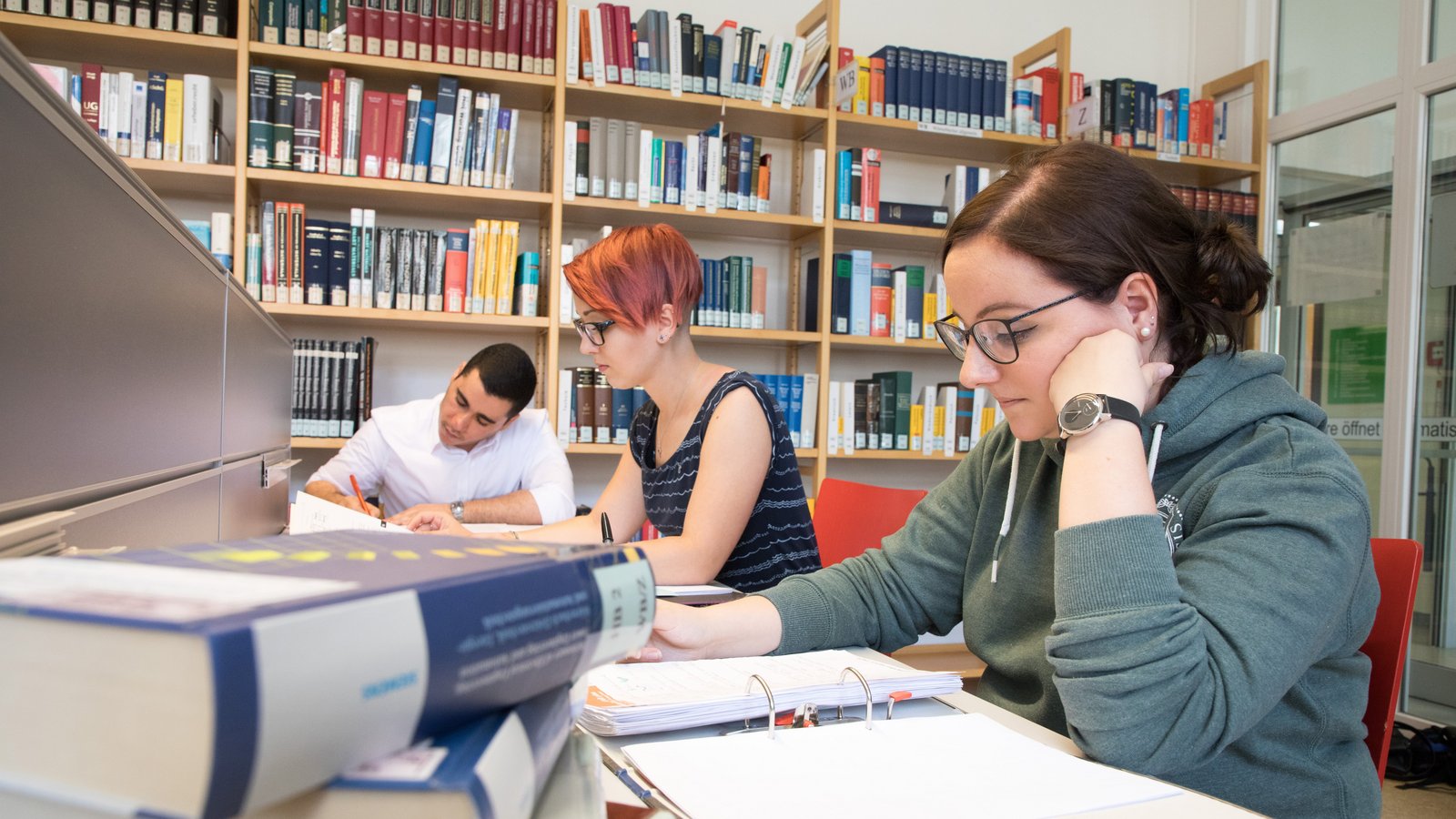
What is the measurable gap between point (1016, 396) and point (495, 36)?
8.26 ft

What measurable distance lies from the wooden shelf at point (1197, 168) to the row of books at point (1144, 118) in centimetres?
4

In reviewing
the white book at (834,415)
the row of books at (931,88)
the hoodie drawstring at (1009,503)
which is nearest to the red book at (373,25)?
the row of books at (931,88)

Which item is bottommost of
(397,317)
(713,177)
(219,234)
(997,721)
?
(997,721)

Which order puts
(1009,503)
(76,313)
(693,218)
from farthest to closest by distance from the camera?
(693,218)
(1009,503)
(76,313)

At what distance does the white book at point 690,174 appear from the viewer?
318cm

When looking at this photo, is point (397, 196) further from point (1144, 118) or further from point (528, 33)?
point (1144, 118)

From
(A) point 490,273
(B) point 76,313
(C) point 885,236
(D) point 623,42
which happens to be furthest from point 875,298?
(B) point 76,313

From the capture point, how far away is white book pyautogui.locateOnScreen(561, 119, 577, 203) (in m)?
3.06

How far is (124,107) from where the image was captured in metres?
2.74

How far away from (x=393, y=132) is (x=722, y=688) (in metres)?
2.60

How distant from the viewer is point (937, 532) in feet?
3.89

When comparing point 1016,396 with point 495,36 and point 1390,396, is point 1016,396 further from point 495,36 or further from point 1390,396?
point 1390,396

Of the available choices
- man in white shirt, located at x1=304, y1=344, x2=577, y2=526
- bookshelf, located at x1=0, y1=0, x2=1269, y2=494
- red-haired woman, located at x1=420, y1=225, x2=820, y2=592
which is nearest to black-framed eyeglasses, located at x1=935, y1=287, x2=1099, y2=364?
red-haired woman, located at x1=420, y1=225, x2=820, y2=592

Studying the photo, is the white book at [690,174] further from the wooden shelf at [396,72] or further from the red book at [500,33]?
the red book at [500,33]
